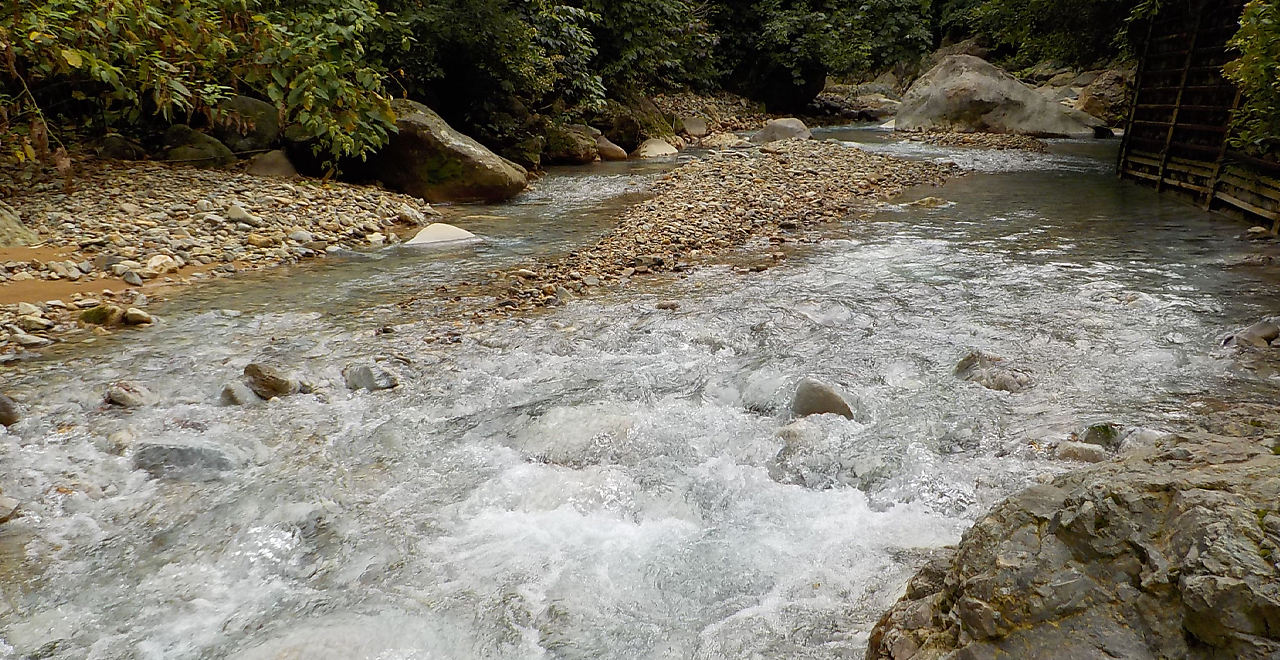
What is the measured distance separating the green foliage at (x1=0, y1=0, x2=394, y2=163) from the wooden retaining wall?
7995mm

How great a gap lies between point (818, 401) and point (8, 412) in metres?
3.72

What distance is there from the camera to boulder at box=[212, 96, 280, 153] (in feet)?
30.8

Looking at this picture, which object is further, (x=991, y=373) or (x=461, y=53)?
(x=461, y=53)

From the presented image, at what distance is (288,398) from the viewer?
4051mm

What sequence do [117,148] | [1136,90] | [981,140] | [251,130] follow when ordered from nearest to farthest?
1. [117,148]
2. [251,130]
3. [1136,90]
4. [981,140]

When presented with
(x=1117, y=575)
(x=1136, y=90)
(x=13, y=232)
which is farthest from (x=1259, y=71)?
(x=13, y=232)

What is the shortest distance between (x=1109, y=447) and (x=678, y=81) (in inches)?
778

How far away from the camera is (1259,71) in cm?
587

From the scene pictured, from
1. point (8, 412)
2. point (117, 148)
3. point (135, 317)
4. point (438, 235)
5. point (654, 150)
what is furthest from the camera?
point (654, 150)

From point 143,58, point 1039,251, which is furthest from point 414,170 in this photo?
point 1039,251

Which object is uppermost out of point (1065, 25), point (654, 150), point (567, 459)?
point (1065, 25)

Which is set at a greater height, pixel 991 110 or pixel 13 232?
pixel 13 232

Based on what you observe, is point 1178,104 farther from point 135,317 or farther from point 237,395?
point 135,317

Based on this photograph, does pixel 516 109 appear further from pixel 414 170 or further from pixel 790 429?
pixel 790 429
